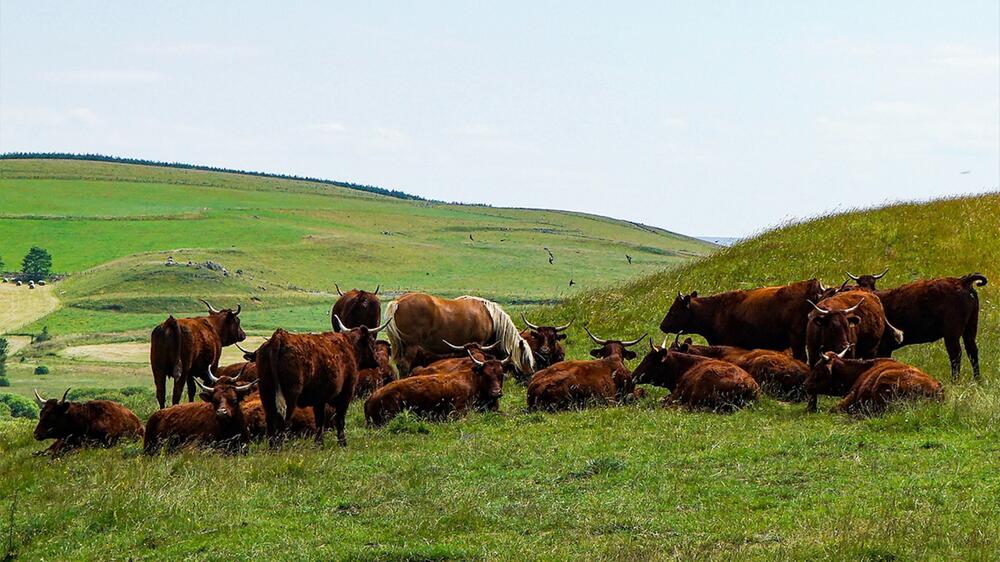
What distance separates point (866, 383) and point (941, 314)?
14.1 feet

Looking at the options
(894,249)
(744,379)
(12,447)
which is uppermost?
(894,249)

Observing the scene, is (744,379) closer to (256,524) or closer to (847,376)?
(847,376)

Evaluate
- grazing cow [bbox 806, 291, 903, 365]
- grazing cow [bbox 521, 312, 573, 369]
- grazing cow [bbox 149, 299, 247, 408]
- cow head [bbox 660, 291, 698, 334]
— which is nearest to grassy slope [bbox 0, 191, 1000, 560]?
grazing cow [bbox 806, 291, 903, 365]

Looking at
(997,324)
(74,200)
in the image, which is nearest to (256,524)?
(997,324)

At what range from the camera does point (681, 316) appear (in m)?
21.5

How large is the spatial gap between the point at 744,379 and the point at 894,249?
13.5 m

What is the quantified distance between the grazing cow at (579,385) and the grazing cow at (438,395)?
0.67 meters

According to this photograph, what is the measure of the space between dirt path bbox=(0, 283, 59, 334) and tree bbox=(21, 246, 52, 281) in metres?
4.35

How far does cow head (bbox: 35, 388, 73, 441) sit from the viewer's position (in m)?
15.4

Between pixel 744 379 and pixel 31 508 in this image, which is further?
pixel 744 379

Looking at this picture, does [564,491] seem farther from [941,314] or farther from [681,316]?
[681,316]

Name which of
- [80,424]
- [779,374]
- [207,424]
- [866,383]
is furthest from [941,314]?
[80,424]

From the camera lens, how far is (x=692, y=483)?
1110 centimetres

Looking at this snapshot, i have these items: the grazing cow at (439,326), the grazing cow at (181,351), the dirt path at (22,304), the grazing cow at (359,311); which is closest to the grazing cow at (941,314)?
the grazing cow at (439,326)
